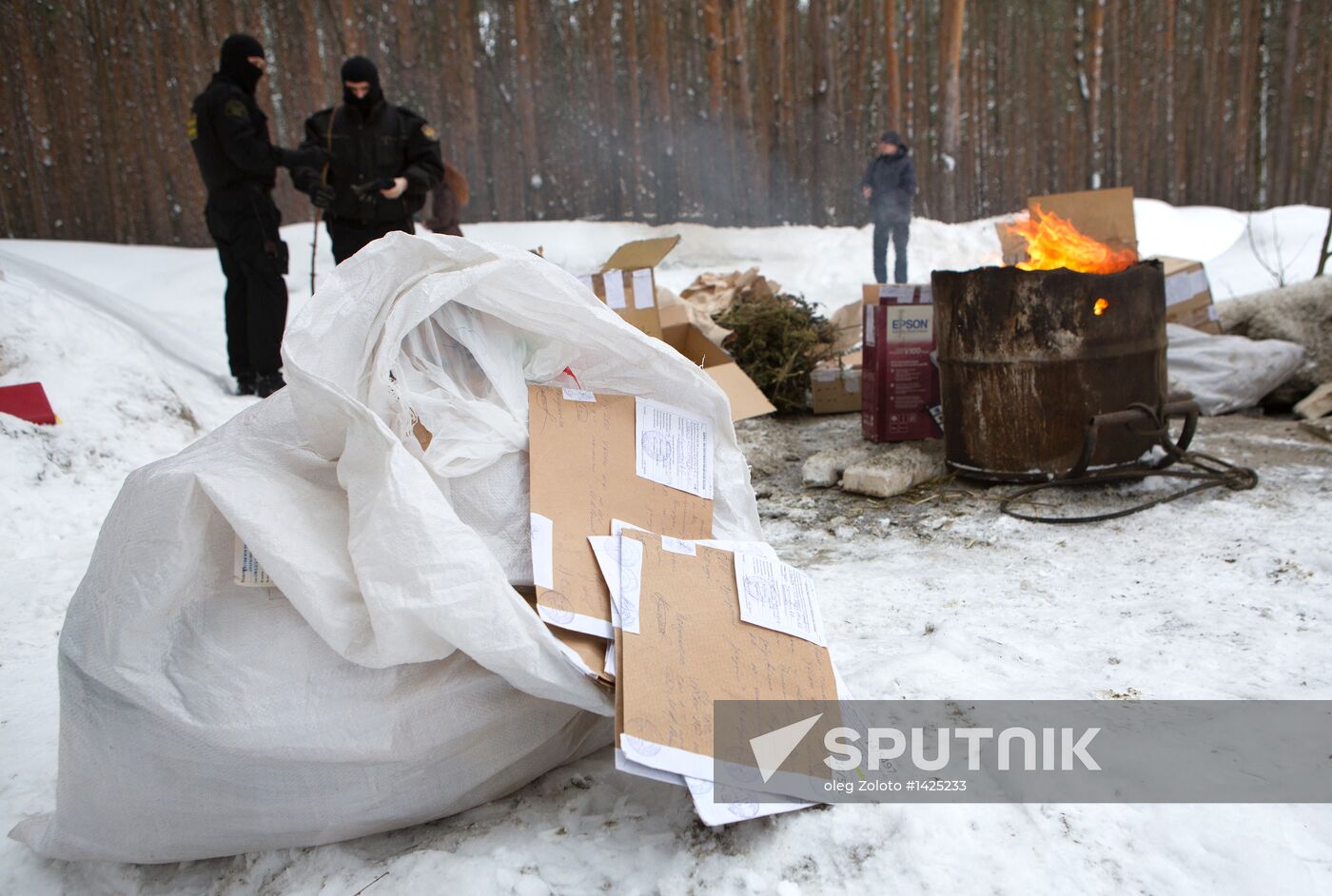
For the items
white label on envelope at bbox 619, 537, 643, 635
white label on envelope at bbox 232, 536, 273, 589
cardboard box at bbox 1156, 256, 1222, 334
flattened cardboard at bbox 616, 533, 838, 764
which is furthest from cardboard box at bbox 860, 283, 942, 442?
white label on envelope at bbox 232, 536, 273, 589

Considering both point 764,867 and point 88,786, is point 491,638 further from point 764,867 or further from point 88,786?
point 88,786

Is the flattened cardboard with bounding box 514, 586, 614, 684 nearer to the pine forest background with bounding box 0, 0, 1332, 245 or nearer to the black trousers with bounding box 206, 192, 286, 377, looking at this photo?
the black trousers with bounding box 206, 192, 286, 377

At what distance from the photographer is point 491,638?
4.46ft

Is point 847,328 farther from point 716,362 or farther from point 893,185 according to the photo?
point 893,185

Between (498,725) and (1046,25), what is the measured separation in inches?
398

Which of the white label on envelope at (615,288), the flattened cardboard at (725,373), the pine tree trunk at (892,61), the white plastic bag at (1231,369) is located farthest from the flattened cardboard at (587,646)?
the pine tree trunk at (892,61)

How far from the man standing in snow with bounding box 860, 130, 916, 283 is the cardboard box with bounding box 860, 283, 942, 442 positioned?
13.8 feet

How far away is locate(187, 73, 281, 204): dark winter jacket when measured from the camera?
437 cm

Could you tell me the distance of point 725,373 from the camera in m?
3.90

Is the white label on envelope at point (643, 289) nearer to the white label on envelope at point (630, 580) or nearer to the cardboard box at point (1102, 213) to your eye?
the cardboard box at point (1102, 213)

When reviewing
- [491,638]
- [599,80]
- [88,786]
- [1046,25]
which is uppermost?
[1046,25]

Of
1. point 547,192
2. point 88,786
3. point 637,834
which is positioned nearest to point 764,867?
point 637,834

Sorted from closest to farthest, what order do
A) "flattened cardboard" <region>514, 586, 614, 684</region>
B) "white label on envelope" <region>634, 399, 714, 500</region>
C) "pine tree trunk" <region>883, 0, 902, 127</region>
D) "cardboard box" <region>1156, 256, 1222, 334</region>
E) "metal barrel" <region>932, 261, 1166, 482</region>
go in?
1. "flattened cardboard" <region>514, 586, 614, 684</region>
2. "white label on envelope" <region>634, 399, 714, 500</region>
3. "metal barrel" <region>932, 261, 1166, 482</region>
4. "cardboard box" <region>1156, 256, 1222, 334</region>
5. "pine tree trunk" <region>883, 0, 902, 127</region>

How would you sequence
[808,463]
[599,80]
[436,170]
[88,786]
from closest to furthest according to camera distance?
[88,786], [808,463], [436,170], [599,80]
